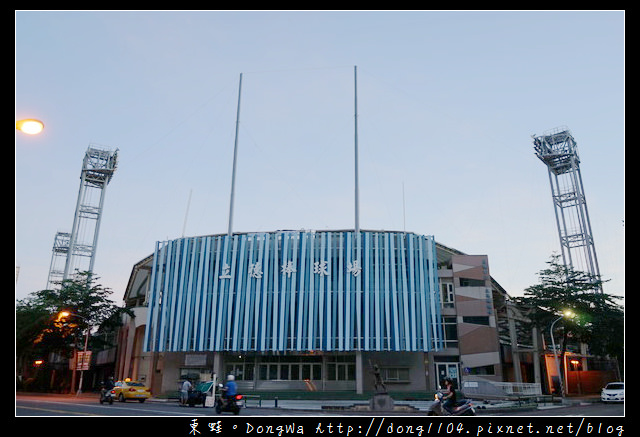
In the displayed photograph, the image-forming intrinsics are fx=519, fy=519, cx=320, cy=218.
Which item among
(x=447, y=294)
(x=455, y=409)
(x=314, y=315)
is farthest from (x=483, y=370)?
(x=455, y=409)

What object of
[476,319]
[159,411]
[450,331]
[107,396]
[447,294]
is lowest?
[159,411]

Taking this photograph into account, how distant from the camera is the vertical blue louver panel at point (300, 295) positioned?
40.5 metres

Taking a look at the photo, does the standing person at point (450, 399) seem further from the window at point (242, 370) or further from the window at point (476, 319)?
the window at point (242, 370)

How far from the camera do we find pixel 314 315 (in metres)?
41.0

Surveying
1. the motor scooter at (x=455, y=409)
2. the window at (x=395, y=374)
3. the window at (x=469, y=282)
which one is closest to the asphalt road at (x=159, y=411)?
the motor scooter at (x=455, y=409)

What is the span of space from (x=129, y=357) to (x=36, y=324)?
880 cm

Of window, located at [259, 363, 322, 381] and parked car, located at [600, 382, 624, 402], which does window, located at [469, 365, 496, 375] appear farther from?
window, located at [259, 363, 322, 381]

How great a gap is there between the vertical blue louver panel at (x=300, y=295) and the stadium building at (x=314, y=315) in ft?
0.27

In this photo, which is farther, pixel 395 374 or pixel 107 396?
pixel 395 374

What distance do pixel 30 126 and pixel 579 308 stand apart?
4160 cm

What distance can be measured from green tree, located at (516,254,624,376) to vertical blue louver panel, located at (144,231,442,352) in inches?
346

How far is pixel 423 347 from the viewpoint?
40.0 metres

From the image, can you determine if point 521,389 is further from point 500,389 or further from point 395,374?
point 395,374
